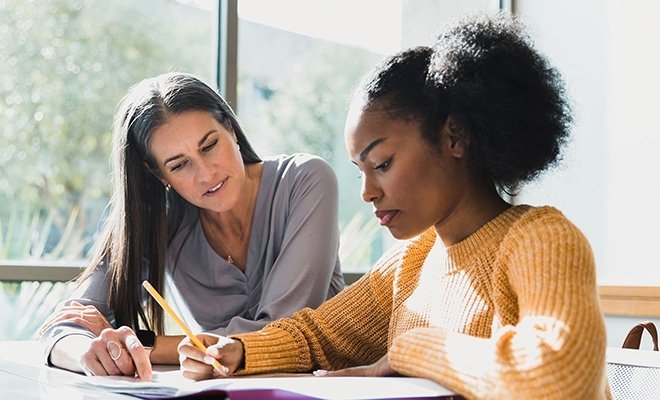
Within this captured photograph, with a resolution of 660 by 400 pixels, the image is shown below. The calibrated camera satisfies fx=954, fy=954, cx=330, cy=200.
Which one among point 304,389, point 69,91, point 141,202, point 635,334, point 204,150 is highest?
point 69,91

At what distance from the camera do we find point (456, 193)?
3.95ft

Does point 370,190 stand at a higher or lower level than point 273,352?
higher

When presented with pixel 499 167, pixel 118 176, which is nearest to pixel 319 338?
pixel 499 167

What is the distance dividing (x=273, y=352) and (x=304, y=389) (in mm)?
470

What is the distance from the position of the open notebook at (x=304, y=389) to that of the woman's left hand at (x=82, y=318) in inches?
22.3

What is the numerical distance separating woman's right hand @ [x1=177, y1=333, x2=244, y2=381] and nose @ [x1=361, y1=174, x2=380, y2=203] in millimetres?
280

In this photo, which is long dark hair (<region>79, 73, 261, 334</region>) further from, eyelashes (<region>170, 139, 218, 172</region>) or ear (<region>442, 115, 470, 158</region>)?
ear (<region>442, 115, 470, 158</region>)

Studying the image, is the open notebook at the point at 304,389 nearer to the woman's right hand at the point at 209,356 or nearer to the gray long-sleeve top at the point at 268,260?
the woman's right hand at the point at 209,356

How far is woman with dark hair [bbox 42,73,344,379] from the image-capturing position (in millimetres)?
1724

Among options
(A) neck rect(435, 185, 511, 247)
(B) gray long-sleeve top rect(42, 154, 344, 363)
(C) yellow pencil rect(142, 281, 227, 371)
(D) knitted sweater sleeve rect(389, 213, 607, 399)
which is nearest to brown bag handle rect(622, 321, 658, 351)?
(B) gray long-sleeve top rect(42, 154, 344, 363)

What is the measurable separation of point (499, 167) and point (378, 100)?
→ 180mm

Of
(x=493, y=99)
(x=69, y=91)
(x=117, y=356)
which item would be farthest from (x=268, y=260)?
(x=69, y=91)

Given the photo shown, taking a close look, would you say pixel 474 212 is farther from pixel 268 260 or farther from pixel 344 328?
pixel 268 260

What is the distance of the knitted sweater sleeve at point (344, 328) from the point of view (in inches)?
54.4
